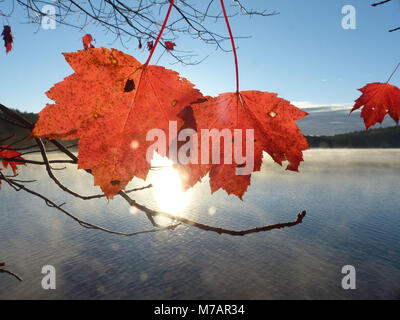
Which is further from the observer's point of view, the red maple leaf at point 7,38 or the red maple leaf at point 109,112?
the red maple leaf at point 7,38

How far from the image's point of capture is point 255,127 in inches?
22.0

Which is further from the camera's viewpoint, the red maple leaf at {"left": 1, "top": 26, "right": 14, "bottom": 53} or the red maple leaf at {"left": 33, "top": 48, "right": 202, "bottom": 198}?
the red maple leaf at {"left": 1, "top": 26, "right": 14, "bottom": 53}

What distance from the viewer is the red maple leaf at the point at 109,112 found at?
0.45 meters

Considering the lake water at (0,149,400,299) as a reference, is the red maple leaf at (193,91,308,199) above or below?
above

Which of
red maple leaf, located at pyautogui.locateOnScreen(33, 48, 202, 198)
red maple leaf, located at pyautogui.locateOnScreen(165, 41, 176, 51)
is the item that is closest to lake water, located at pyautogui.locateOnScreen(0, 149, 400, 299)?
red maple leaf, located at pyautogui.locateOnScreen(165, 41, 176, 51)

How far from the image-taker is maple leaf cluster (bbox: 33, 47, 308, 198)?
17.7 inches

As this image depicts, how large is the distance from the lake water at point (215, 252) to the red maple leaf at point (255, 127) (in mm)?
18113

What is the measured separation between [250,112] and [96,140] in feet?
1.01

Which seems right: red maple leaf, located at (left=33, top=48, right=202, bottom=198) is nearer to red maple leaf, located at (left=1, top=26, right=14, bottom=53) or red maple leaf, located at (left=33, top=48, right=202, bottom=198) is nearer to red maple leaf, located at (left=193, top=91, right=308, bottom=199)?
red maple leaf, located at (left=193, top=91, right=308, bottom=199)

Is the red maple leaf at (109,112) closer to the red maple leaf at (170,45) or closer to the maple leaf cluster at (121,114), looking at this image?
the maple leaf cluster at (121,114)

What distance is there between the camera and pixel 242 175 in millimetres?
523

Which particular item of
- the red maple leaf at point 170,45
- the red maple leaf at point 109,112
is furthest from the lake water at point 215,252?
the red maple leaf at point 109,112

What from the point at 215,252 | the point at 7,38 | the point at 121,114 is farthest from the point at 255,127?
the point at 215,252
